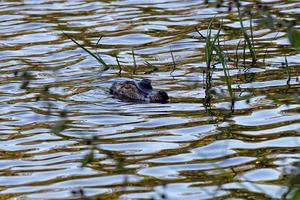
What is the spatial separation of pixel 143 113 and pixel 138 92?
475 millimetres

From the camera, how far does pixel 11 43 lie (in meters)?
12.7

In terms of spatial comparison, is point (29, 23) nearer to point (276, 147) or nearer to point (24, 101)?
point (24, 101)

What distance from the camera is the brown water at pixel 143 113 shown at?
7.39 metres

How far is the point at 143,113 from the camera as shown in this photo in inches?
370

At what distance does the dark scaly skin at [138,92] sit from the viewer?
9.75 meters

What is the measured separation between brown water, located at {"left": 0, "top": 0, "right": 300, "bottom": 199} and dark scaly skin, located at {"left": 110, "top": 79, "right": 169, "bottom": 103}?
0.10 m

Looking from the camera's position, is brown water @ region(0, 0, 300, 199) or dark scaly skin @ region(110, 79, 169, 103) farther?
dark scaly skin @ region(110, 79, 169, 103)

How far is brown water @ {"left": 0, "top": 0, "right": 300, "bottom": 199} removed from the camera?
7.39 metres

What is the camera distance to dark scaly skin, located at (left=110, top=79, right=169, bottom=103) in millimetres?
9750

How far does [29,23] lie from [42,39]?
856 mm

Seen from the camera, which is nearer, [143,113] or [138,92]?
[143,113]

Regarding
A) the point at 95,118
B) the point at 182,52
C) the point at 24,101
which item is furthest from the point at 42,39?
the point at 95,118

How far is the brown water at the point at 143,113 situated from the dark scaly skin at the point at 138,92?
100mm

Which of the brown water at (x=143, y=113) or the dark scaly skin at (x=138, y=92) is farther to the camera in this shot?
the dark scaly skin at (x=138, y=92)
